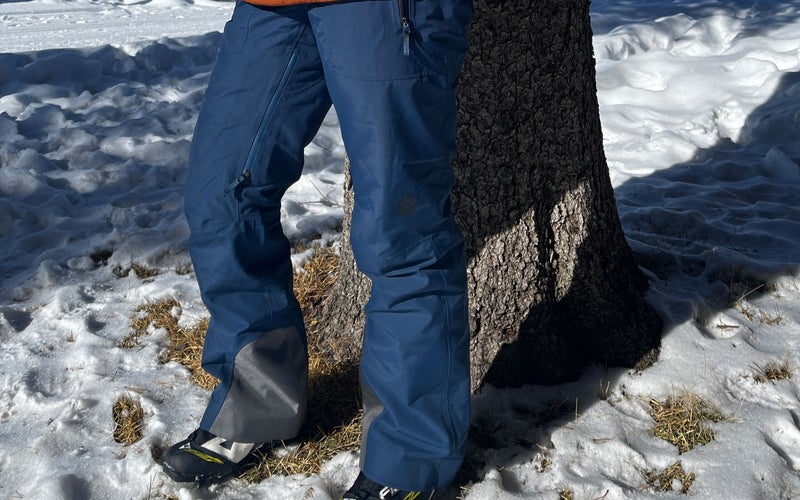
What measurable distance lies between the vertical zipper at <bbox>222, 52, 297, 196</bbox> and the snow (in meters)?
0.81

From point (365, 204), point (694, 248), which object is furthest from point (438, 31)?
point (694, 248)

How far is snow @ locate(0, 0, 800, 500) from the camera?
2176 mm

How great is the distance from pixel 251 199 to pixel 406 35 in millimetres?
565

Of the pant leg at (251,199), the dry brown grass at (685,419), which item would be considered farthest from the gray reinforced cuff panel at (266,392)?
the dry brown grass at (685,419)

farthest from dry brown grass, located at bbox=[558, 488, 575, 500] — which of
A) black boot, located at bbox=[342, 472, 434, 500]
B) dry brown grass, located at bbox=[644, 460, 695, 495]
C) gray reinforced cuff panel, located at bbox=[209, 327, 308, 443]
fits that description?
gray reinforced cuff panel, located at bbox=[209, 327, 308, 443]

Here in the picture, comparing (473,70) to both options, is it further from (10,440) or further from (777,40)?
(777,40)

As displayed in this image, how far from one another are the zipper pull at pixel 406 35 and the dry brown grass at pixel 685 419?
129cm

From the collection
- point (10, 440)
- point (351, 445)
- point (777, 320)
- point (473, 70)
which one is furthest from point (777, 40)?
point (10, 440)

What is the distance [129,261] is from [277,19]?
1863 millimetres

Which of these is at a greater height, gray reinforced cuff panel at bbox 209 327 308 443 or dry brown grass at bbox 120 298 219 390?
gray reinforced cuff panel at bbox 209 327 308 443

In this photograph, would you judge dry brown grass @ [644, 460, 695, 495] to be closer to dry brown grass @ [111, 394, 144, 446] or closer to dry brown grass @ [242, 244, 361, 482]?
dry brown grass @ [242, 244, 361, 482]

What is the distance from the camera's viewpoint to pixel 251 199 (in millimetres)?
1924

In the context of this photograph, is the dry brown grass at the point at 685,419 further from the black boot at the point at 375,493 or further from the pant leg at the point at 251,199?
the pant leg at the point at 251,199

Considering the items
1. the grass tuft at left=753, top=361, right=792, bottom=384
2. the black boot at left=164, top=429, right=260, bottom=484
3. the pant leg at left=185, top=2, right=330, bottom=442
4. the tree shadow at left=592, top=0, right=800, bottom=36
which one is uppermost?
the pant leg at left=185, top=2, right=330, bottom=442
